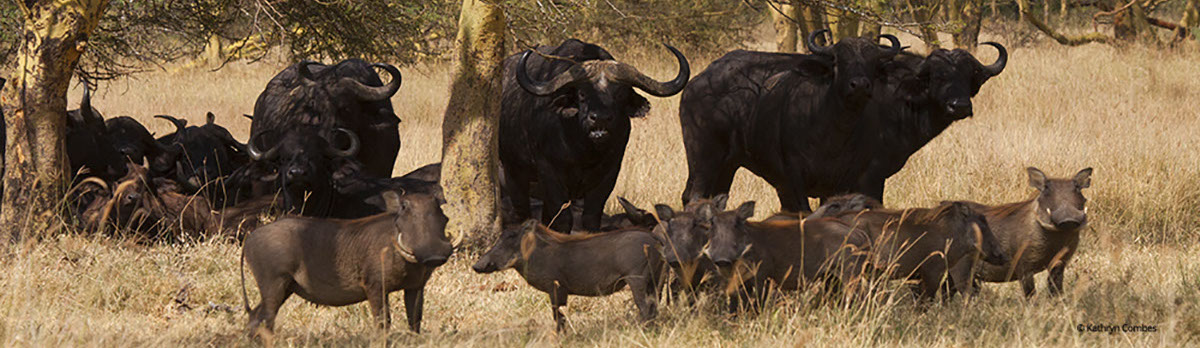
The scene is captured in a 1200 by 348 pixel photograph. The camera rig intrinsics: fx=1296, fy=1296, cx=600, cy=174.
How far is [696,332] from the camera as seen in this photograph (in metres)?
5.25

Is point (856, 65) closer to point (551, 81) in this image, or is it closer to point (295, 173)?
point (551, 81)

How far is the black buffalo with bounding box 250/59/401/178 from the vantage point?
9.81 metres

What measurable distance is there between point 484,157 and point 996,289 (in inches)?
122

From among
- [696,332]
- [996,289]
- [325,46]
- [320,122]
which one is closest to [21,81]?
[320,122]

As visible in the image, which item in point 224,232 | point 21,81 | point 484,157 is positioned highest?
point 21,81

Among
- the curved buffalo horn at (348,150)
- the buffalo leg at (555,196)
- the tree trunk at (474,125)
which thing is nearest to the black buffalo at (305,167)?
the curved buffalo horn at (348,150)

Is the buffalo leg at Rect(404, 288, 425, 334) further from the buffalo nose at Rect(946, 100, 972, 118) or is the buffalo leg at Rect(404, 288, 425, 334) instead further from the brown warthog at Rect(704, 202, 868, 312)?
the buffalo nose at Rect(946, 100, 972, 118)

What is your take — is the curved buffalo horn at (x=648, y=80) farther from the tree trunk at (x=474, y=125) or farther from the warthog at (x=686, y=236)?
the warthog at (x=686, y=236)

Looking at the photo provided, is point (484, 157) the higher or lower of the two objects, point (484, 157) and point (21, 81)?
the lower

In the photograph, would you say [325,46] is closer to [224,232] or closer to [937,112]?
[224,232]

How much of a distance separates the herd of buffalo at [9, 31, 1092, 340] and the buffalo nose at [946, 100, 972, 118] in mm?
11

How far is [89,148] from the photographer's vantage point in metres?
9.26

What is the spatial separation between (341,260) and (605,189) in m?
3.64

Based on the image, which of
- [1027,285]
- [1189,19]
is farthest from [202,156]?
[1189,19]
